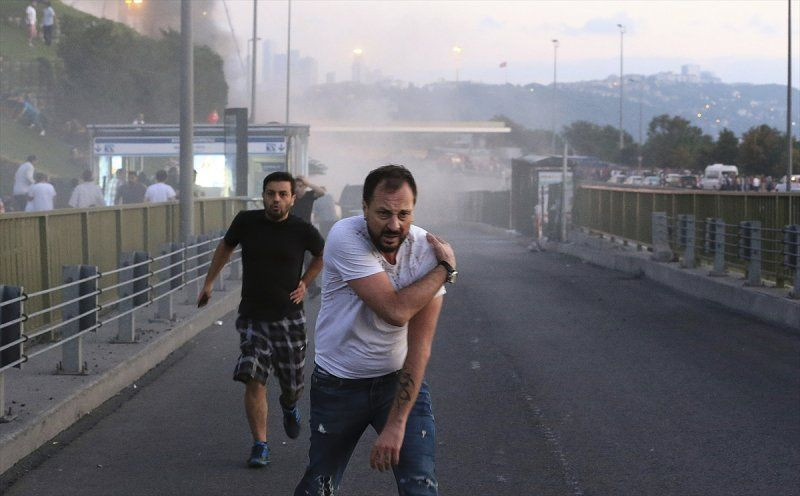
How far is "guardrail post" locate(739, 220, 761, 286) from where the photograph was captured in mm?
17625

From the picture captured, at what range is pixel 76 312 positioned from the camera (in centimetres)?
996

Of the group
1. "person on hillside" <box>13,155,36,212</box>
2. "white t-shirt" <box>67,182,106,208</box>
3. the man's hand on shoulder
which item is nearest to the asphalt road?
the man's hand on shoulder

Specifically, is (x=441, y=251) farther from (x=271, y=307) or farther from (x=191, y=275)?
(x=191, y=275)

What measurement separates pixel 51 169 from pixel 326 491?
153 ft

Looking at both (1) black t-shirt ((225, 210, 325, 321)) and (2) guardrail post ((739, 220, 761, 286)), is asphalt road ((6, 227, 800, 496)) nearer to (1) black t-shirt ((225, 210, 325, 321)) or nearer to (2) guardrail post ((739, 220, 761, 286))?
(1) black t-shirt ((225, 210, 325, 321))

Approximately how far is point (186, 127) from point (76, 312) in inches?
322

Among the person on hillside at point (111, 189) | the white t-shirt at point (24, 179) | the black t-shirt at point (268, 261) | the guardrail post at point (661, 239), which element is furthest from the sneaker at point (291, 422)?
the person on hillside at point (111, 189)

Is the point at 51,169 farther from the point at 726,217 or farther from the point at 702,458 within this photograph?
the point at 702,458

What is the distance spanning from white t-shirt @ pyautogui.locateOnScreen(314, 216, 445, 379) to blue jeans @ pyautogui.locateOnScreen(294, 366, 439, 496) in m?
0.06

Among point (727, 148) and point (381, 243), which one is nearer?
point (381, 243)

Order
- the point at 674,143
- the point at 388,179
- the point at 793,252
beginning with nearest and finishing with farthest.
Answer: the point at 388,179 → the point at 793,252 → the point at 674,143

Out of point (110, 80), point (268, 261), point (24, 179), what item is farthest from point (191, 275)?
point (110, 80)

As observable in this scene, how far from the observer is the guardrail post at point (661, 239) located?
958 inches

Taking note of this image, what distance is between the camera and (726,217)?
21531 mm
